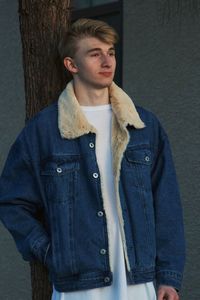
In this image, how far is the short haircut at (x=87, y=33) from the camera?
266 centimetres

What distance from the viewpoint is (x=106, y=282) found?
8.14ft

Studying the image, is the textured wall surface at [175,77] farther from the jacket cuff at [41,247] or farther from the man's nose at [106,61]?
the jacket cuff at [41,247]

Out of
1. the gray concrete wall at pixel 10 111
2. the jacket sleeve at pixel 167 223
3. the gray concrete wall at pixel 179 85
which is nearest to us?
the jacket sleeve at pixel 167 223

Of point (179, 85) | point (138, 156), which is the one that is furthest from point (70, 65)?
point (179, 85)

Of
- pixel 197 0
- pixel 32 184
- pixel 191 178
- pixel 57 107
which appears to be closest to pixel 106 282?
pixel 32 184

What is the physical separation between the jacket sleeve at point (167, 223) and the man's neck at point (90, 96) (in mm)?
338

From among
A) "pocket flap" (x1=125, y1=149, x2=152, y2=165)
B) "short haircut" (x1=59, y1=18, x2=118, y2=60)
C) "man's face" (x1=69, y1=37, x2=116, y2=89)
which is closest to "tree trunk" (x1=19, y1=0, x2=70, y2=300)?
"short haircut" (x1=59, y1=18, x2=118, y2=60)

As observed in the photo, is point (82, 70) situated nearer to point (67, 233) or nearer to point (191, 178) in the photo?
point (67, 233)

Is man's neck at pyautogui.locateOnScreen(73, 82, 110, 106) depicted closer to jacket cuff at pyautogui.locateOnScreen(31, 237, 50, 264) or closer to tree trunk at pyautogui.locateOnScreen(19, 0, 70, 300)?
tree trunk at pyautogui.locateOnScreen(19, 0, 70, 300)

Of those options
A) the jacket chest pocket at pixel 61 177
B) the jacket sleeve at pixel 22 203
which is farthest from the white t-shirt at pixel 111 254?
the jacket sleeve at pixel 22 203

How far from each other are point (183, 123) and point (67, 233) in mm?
2064

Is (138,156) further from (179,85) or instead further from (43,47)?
(179,85)

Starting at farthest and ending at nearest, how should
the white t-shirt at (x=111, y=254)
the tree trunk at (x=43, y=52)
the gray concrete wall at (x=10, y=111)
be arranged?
the gray concrete wall at (x=10, y=111)
the tree trunk at (x=43, y=52)
the white t-shirt at (x=111, y=254)

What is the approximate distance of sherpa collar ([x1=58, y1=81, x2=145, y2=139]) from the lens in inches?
101
